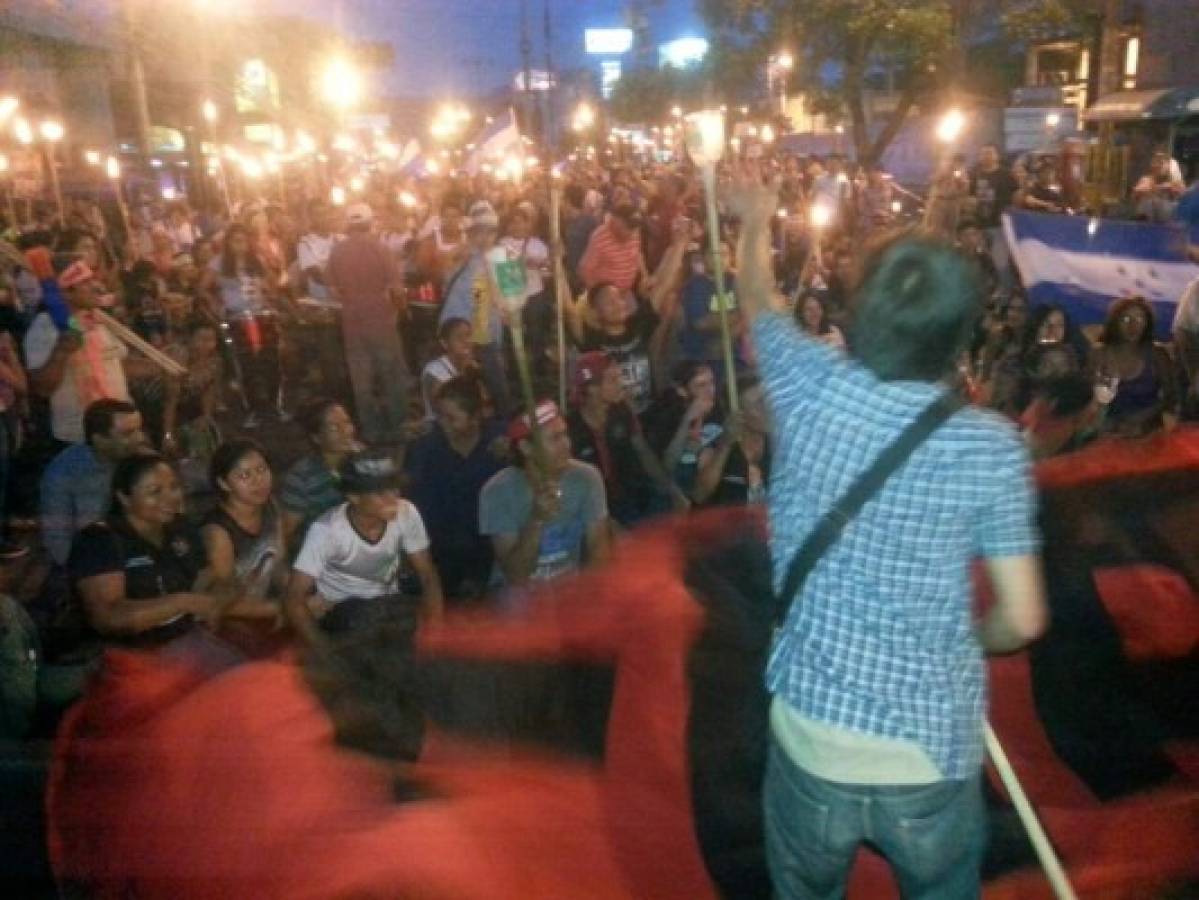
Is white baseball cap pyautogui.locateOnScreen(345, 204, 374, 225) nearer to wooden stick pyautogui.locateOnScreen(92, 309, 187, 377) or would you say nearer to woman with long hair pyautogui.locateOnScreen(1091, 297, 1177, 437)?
wooden stick pyautogui.locateOnScreen(92, 309, 187, 377)

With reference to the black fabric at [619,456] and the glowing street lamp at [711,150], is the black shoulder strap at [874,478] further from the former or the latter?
the black fabric at [619,456]

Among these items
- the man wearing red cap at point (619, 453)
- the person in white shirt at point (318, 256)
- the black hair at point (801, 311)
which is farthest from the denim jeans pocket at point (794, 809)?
the person in white shirt at point (318, 256)

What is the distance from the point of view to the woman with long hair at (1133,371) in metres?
6.78

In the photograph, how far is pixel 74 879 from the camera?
12.2 ft

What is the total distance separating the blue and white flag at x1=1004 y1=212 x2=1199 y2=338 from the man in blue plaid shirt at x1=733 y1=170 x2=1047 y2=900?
7209 mm

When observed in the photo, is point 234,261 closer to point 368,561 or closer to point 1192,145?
point 368,561

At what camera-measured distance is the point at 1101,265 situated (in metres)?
9.18

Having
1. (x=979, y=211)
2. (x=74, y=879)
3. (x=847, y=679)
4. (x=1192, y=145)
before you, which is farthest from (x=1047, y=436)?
(x=1192, y=145)

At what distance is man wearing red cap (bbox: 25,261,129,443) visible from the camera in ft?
23.2

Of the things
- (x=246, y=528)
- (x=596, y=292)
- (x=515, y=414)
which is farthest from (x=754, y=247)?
(x=596, y=292)

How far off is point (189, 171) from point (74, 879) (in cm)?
3090

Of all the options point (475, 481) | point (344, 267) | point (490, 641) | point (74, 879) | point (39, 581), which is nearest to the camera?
point (74, 879)

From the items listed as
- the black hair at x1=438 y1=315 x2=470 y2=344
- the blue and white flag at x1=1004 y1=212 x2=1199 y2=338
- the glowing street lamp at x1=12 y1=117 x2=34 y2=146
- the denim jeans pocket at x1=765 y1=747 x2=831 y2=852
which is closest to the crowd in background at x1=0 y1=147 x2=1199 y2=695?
the black hair at x1=438 y1=315 x2=470 y2=344

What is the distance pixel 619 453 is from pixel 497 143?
13.1m
